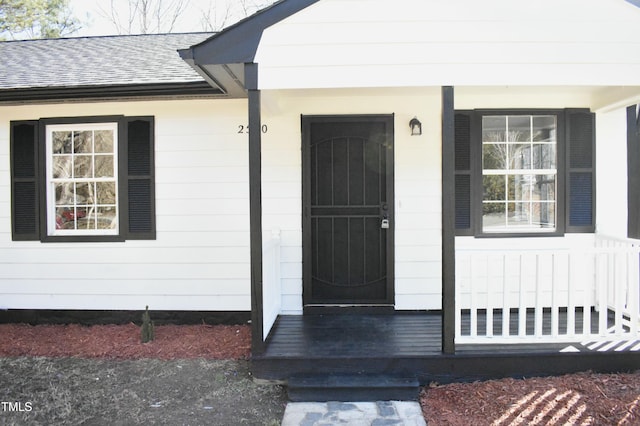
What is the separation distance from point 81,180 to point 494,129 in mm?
4568

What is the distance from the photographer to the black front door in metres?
4.61

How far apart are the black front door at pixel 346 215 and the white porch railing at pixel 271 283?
0.33 meters

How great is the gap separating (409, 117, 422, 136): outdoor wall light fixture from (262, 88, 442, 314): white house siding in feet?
0.21

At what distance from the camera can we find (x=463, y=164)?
450 centimetres

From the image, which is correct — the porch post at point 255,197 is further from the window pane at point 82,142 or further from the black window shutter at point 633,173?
the black window shutter at point 633,173

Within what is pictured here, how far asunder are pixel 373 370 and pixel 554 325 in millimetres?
1566

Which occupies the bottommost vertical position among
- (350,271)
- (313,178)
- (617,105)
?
Answer: (350,271)

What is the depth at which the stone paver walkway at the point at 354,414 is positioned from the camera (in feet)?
9.29

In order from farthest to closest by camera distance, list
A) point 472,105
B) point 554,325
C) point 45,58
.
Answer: point 45,58 → point 472,105 → point 554,325

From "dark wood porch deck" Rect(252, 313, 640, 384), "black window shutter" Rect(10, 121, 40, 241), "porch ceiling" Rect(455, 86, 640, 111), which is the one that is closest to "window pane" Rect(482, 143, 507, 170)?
"porch ceiling" Rect(455, 86, 640, 111)

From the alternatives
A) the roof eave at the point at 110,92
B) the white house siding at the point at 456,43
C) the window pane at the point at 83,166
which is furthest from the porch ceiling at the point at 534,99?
the window pane at the point at 83,166

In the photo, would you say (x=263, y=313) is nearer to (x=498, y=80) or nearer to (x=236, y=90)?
(x=236, y=90)

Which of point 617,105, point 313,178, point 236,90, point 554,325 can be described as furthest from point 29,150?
point 617,105

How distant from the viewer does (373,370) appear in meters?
3.32
